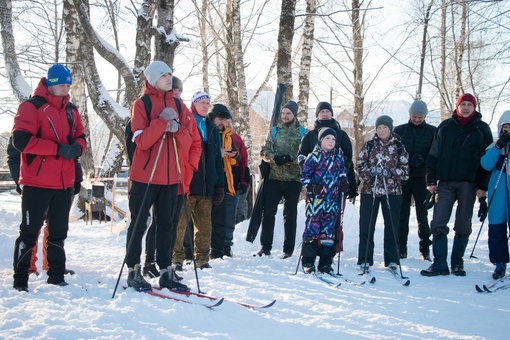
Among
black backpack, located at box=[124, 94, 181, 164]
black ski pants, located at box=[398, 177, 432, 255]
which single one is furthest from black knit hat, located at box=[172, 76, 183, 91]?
black ski pants, located at box=[398, 177, 432, 255]

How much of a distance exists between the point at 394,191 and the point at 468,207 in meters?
0.85

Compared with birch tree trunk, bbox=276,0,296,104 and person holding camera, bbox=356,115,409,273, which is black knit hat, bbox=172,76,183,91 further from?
birch tree trunk, bbox=276,0,296,104

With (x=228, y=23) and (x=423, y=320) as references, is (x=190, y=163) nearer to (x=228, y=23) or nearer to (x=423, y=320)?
(x=423, y=320)

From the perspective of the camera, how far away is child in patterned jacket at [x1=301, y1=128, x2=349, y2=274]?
5648 millimetres

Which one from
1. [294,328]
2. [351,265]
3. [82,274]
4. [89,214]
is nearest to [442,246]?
[351,265]

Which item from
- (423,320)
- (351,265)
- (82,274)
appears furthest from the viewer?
(351,265)

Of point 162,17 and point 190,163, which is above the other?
point 162,17

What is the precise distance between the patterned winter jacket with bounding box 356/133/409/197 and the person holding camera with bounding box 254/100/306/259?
1062 mm

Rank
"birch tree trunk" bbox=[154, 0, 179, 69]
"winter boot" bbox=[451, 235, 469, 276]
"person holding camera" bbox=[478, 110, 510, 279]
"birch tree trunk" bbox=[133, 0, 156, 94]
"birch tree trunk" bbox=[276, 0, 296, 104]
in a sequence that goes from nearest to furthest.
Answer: "person holding camera" bbox=[478, 110, 510, 279] < "winter boot" bbox=[451, 235, 469, 276] < "birch tree trunk" bbox=[154, 0, 179, 69] < "birch tree trunk" bbox=[133, 0, 156, 94] < "birch tree trunk" bbox=[276, 0, 296, 104]

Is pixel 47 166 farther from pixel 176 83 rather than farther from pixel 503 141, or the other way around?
pixel 503 141

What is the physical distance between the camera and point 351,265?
627 centimetres

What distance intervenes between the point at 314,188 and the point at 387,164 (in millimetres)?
1018

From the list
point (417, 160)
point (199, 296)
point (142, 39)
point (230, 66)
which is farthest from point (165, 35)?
point (230, 66)

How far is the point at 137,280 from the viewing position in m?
4.47
